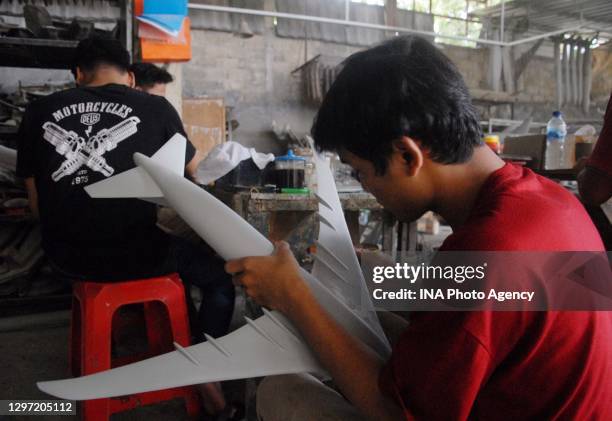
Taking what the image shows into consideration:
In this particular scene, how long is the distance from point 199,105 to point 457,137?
4622 millimetres

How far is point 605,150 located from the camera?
1516mm

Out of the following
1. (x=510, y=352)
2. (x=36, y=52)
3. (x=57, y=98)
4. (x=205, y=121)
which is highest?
(x=36, y=52)

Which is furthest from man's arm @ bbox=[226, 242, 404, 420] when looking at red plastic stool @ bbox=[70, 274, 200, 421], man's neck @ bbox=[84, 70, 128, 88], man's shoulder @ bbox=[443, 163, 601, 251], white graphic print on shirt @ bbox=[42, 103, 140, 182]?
man's neck @ bbox=[84, 70, 128, 88]

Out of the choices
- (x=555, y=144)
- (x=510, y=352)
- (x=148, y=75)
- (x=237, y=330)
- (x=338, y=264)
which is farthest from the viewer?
(x=148, y=75)

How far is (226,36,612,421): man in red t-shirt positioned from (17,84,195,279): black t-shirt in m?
0.93

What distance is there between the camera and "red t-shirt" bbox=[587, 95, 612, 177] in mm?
1494

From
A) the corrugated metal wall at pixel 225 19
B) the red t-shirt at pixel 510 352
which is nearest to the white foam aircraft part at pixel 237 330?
the red t-shirt at pixel 510 352

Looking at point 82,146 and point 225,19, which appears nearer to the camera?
point 82,146

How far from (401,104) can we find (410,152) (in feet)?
0.25

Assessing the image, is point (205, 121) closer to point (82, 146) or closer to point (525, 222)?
point (82, 146)

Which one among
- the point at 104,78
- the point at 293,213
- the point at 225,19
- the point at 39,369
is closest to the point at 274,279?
the point at 293,213

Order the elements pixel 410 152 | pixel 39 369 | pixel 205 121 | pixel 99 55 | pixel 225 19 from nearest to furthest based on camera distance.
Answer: pixel 410 152, pixel 99 55, pixel 39 369, pixel 205 121, pixel 225 19

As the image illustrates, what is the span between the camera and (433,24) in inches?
297

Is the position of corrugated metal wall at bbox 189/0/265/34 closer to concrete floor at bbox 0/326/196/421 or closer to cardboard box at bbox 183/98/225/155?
cardboard box at bbox 183/98/225/155
